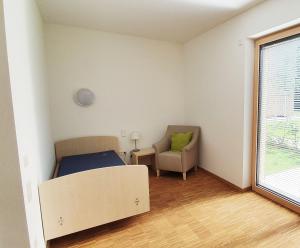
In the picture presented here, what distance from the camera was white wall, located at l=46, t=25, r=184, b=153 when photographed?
9.88ft

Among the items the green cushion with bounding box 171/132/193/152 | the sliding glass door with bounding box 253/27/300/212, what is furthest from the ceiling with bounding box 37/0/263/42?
the green cushion with bounding box 171/132/193/152

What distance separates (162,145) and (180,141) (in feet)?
1.14

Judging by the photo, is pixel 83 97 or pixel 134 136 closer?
pixel 83 97

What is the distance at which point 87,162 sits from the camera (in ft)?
8.71

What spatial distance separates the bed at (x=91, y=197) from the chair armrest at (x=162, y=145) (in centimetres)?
133

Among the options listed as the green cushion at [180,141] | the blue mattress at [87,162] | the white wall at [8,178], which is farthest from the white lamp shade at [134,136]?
the white wall at [8,178]

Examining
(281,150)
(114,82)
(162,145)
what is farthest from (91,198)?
(281,150)

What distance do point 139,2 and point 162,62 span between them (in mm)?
1514

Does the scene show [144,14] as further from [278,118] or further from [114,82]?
[278,118]

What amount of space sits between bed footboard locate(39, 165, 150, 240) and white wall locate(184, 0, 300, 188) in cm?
153

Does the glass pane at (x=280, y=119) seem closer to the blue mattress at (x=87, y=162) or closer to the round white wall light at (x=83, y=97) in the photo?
the blue mattress at (x=87, y=162)

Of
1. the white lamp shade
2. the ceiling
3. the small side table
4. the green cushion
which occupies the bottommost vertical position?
the small side table

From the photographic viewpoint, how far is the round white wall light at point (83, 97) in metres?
3.09

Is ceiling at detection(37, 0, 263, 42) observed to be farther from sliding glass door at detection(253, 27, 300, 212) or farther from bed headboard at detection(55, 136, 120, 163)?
bed headboard at detection(55, 136, 120, 163)
